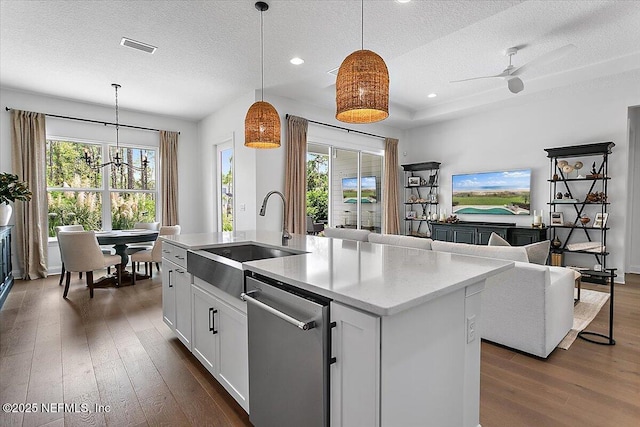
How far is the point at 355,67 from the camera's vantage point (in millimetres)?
1874

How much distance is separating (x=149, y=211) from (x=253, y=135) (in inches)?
179

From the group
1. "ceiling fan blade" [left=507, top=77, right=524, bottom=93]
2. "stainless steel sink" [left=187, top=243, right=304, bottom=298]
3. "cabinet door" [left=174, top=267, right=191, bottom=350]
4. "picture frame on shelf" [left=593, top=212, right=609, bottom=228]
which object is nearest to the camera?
"stainless steel sink" [left=187, top=243, right=304, bottom=298]

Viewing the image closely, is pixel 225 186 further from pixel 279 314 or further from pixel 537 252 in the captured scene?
pixel 279 314

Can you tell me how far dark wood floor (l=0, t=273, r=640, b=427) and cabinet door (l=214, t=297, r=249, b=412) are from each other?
0.15 metres

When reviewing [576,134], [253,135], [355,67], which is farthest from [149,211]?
[576,134]

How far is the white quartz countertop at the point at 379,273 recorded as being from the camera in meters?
1.09

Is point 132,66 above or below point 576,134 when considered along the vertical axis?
above

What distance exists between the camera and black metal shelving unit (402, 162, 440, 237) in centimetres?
697

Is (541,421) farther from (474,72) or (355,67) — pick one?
(474,72)

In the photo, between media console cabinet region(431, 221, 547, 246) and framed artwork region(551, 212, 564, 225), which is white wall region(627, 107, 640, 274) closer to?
framed artwork region(551, 212, 564, 225)

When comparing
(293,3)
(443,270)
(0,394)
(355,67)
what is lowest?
(0,394)

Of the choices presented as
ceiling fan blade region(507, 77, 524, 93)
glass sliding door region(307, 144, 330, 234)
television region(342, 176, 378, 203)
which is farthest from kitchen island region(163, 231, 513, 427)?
television region(342, 176, 378, 203)

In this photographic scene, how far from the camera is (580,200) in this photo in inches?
201

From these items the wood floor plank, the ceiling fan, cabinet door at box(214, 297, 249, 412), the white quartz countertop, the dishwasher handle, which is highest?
the ceiling fan
